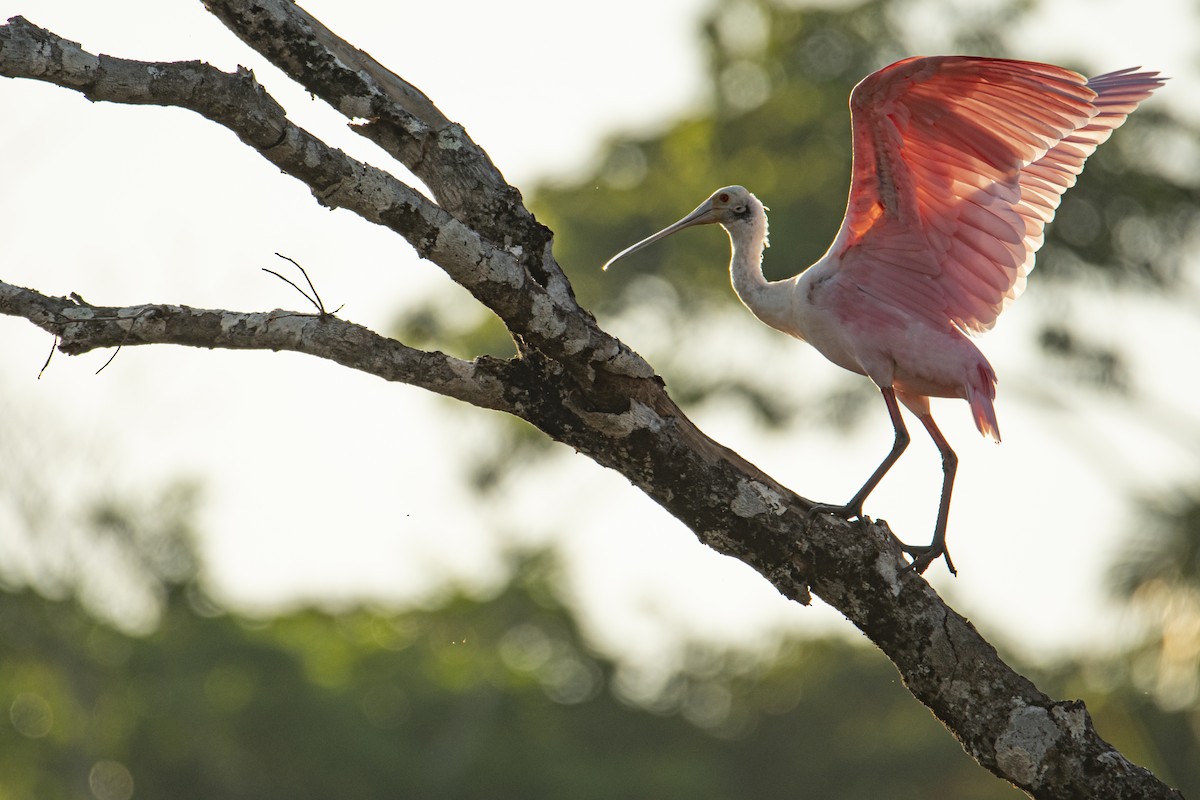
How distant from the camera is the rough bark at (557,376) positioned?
187 inches

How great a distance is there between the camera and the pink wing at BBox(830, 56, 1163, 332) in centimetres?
638

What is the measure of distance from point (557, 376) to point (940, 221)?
7.66ft

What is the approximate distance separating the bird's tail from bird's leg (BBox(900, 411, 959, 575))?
25 centimetres

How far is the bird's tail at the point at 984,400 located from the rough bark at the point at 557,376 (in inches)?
65.4

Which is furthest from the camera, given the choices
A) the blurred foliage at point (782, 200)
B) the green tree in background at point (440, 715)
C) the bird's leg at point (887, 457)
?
the green tree in background at point (440, 715)

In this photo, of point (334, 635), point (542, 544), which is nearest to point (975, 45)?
point (542, 544)

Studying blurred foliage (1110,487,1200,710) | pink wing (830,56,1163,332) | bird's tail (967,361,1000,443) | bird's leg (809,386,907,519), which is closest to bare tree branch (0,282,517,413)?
bird's leg (809,386,907,519)

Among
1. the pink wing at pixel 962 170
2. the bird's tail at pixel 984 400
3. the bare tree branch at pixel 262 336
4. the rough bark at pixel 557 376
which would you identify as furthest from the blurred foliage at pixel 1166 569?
the bare tree branch at pixel 262 336

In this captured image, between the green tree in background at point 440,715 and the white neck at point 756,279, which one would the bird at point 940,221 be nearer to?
the white neck at point 756,279

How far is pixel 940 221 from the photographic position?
6.86 m

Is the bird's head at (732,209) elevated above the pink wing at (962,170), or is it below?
below

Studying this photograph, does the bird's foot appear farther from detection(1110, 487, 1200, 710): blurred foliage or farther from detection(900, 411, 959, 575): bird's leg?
detection(1110, 487, 1200, 710): blurred foliage

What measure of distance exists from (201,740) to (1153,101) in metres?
13.1

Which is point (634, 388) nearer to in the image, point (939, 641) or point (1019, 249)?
point (939, 641)
